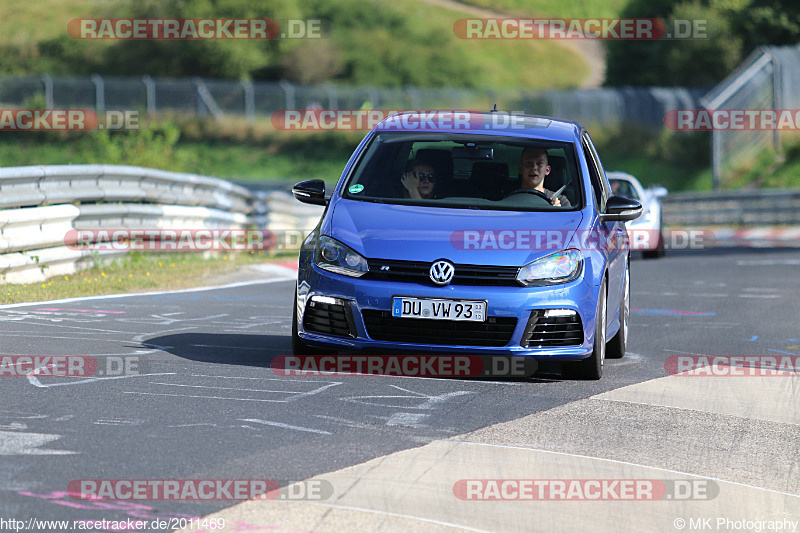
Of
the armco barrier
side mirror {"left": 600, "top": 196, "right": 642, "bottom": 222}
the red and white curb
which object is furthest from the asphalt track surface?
the red and white curb

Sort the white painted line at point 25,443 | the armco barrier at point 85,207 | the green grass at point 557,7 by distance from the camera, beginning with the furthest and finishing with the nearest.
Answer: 1. the green grass at point 557,7
2. the armco barrier at point 85,207
3. the white painted line at point 25,443

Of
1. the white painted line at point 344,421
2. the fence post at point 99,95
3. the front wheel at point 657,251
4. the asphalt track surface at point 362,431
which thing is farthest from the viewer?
the fence post at point 99,95

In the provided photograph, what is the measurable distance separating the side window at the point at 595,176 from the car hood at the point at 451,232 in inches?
22.8

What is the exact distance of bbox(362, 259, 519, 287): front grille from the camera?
8078 mm

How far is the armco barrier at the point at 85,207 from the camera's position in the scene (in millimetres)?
13156

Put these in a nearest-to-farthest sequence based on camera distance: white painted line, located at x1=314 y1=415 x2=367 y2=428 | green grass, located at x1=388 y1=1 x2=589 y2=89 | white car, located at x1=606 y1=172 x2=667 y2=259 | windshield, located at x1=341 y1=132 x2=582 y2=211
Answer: white painted line, located at x1=314 y1=415 x2=367 y2=428, windshield, located at x1=341 y1=132 x2=582 y2=211, white car, located at x1=606 y1=172 x2=667 y2=259, green grass, located at x1=388 y1=1 x2=589 y2=89

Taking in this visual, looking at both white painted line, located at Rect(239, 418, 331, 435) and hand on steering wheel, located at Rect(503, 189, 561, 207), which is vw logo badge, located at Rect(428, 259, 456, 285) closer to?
hand on steering wheel, located at Rect(503, 189, 561, 207)

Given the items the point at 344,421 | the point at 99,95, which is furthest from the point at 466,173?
the point at 99,95

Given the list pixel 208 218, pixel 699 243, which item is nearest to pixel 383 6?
pixel 699 243

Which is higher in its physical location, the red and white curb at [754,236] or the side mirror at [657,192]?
the side mirror at [657,192]

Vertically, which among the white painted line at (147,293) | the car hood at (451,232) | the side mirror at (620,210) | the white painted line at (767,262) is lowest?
the white painted line at (767,262)

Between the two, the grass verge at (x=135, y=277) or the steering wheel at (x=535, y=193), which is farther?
the grass verge at (x=135, y=277)

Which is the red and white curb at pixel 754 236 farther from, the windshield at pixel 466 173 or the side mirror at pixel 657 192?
the windshield at pixel 466 173

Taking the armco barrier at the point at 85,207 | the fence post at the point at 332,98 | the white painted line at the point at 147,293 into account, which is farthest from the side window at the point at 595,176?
the fence post at the point at 332,98
